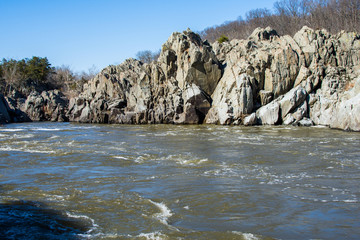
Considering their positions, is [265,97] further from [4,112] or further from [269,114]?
[4,112]

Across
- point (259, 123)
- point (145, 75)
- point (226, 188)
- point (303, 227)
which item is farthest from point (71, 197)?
point (145, 75)

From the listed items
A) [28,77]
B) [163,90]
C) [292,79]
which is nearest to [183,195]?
[292,79]

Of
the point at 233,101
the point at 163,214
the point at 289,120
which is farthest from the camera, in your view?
the point at 233,101

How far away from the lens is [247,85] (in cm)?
3644

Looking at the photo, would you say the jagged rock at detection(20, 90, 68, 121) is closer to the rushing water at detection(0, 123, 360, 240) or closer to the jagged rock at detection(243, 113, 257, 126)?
the jagged rock at detection(243, 113, 257, 126)

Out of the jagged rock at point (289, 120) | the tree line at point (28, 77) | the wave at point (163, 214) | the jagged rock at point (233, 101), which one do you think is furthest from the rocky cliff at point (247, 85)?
the tree line at point (28, 77)

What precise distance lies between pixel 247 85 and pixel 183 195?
28.6 metres

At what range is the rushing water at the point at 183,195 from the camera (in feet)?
22.8

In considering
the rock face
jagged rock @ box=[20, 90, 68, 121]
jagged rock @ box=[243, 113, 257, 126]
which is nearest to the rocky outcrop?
jagged rock @ box=[243, 113, 257, 126]

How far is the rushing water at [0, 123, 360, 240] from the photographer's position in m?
6.95

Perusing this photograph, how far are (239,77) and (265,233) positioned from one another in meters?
32.1

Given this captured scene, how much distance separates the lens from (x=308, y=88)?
3519 cm

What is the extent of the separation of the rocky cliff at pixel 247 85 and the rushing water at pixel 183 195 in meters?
15.9

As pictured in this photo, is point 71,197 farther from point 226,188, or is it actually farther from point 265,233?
point 265,233
